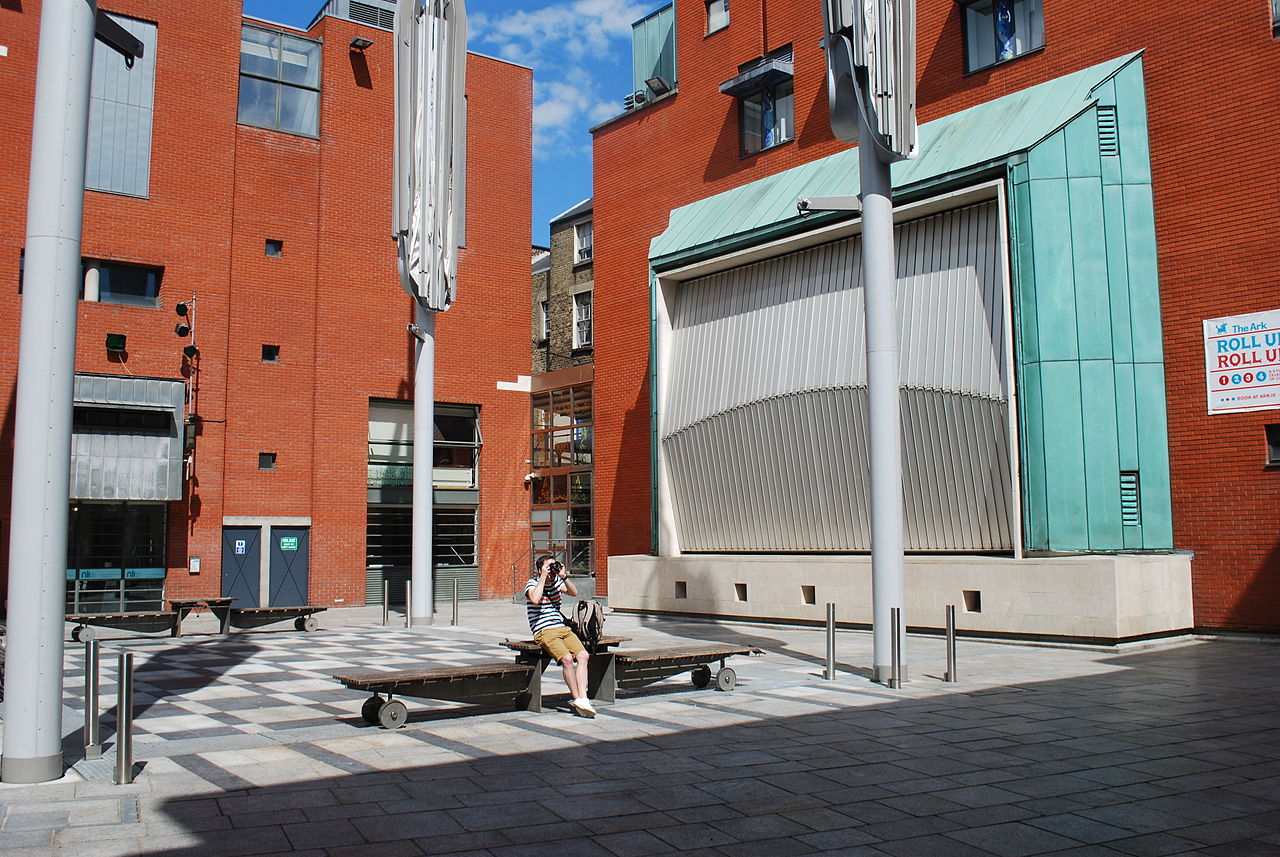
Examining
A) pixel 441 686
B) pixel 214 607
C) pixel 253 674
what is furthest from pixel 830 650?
pixel 214 607

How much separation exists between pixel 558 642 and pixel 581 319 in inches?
1239

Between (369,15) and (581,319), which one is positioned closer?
(369,15)

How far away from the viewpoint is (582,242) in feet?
135

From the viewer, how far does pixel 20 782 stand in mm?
7078

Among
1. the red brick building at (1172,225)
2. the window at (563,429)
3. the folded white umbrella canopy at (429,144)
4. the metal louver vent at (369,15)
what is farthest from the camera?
the window at (563,429)

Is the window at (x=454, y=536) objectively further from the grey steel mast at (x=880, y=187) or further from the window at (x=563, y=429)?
the grey steel mast at (x=880, y=187)

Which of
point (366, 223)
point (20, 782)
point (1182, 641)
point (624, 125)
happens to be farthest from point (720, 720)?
point (366, 223)

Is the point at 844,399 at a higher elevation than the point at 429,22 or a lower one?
lower

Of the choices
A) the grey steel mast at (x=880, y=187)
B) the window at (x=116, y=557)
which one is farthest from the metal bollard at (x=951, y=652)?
the window at (x=116, y=557)

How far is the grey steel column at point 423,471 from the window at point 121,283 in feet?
27.6

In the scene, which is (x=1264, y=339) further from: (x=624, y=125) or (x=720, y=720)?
(x=624, y=125)

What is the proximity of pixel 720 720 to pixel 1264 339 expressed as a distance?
1089 centimetres

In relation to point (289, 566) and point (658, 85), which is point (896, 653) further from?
point (289, 566)

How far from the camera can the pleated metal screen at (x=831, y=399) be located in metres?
17.5
